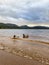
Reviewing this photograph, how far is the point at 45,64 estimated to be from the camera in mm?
7730

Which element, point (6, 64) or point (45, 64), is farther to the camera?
point (45, 64)

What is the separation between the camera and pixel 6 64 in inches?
285

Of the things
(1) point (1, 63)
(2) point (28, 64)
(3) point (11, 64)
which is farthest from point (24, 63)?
(1) point (1, 63)

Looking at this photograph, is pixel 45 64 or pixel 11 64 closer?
pixel 11 64

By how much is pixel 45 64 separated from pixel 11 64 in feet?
6.92

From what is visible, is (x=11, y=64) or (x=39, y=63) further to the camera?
(x=39, y=63)

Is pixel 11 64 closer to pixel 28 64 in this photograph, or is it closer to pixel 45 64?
pixel 28 64

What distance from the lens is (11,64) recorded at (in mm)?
7262

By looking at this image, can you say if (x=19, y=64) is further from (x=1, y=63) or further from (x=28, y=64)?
(x=1, y=63)

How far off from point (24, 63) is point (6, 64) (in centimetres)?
112

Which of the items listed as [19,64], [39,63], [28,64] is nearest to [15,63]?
[19,64]

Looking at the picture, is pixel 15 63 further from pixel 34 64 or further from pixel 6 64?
pixel 34 64

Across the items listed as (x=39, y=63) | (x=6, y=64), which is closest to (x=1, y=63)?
(x=6, y=64)

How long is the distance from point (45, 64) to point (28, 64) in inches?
43.2
